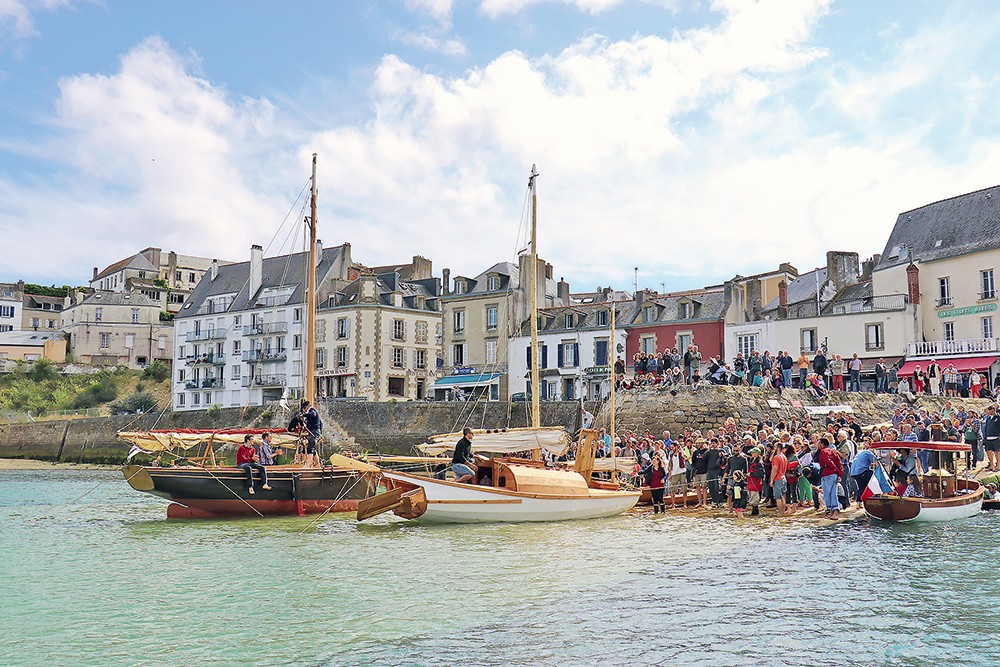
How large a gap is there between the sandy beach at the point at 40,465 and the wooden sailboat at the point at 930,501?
4486 cm

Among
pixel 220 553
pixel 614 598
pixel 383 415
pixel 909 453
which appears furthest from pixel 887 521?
pixel 383 415

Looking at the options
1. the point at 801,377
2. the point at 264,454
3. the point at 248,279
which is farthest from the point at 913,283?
the point at 248,279

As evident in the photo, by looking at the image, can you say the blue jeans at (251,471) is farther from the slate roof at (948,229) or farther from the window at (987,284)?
the slate roof at (948,229)

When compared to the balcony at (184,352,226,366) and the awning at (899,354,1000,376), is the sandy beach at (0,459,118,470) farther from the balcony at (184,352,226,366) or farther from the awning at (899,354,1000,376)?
the awning at (899,354,1000,376)

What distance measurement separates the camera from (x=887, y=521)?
1753 centimetres

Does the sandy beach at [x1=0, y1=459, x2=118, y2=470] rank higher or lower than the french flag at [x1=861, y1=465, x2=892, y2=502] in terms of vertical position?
lower

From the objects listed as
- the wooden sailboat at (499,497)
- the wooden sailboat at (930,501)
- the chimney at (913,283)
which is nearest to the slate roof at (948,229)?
the chimney at (913,283)

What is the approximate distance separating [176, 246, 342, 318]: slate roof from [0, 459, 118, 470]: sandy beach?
16.2 meters

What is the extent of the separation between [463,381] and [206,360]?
24759mm

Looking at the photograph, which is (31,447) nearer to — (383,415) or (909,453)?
(383,415)

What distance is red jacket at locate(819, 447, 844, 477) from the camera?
58.2 ft

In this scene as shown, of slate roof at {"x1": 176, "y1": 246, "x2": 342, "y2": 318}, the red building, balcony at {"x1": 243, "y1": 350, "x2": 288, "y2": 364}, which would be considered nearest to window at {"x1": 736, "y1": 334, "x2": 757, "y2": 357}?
the red building

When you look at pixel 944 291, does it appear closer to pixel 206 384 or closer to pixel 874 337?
pixel 874 337

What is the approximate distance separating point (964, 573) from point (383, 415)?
3466 cm
